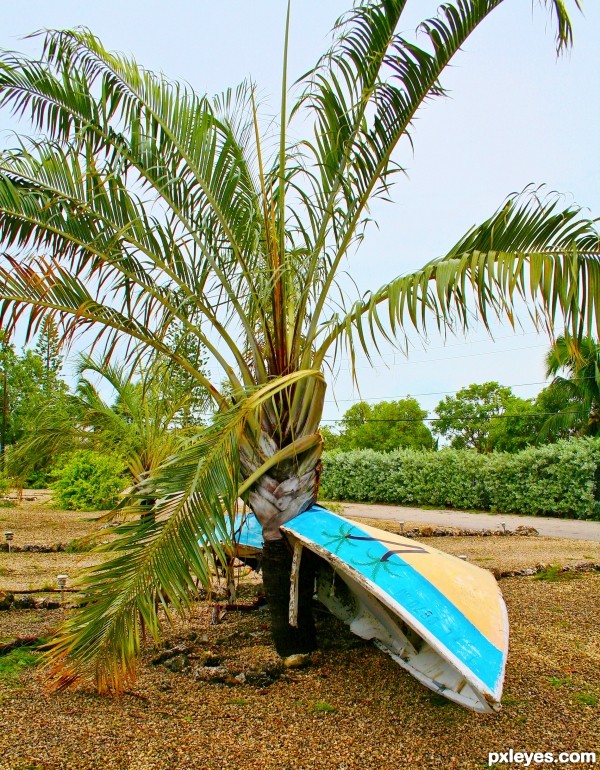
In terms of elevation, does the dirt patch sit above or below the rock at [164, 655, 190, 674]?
below

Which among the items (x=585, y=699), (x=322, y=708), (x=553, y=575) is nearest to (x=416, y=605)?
(x=322, y=708)

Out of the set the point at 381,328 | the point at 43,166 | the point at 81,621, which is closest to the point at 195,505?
the point at 81,621

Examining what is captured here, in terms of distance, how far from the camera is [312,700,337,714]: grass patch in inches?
159

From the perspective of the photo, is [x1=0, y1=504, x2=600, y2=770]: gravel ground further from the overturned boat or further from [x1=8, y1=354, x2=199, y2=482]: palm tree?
[x1=8, y1=354, x2=199, y2=482]: palm tree

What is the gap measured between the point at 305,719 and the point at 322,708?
20cm

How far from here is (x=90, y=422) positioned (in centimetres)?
912

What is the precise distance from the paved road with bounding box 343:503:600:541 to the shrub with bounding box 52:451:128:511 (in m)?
7.68

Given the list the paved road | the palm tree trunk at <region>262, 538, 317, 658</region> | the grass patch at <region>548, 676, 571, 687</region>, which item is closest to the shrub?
the paved road

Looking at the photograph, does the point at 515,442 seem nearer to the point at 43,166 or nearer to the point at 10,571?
the point at 10,571

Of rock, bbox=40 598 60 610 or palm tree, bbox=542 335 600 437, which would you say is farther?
palm tree, bbox=542 335 600 437

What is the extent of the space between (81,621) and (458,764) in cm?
214

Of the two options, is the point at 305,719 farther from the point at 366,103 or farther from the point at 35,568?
the point at 35,568

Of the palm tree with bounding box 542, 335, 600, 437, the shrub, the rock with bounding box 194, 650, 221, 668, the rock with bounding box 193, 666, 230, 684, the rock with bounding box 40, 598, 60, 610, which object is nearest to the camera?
the rock with bounding box 193, 666, 230, 684

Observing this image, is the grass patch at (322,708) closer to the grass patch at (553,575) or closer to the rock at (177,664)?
the rock at (177,664)
